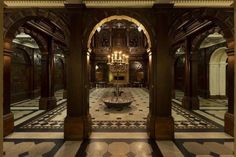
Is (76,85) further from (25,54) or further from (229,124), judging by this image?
(25,54)

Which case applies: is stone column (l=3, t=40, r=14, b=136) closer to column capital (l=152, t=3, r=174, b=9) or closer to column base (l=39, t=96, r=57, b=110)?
column base (l=39, t=96, r=57, b=110)

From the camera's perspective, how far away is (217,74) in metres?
10.5

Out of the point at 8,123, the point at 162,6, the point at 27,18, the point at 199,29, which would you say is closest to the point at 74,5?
the point at 27,18

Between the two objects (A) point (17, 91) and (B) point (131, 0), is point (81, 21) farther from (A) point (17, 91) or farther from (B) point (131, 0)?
(A) point (17, 91)

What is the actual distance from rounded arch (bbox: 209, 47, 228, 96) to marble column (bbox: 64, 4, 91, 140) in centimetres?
986

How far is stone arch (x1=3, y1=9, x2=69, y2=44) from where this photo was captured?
12.9ft

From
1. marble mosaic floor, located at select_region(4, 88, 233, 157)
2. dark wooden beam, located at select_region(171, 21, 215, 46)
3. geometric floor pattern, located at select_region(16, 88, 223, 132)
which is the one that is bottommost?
marble mosaic floor, located at select_region(4, 88, 233, 157)

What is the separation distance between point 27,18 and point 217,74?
38.2 feet

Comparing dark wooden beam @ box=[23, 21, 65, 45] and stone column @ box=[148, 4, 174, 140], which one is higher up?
dark wooden beam @ box=[23, 21, 65, 45]

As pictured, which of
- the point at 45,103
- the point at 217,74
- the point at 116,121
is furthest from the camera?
the point at 217,74

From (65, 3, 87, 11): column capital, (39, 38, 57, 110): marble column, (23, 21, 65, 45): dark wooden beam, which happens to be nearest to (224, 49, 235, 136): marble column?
(65, 3, 87, 11): column capital

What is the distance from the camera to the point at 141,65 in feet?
60.0

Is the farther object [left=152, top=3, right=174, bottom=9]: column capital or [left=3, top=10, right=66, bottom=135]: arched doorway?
[left=3, top=10, right=66, bottom=135]: arched doorway

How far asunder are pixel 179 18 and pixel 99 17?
216 cm
